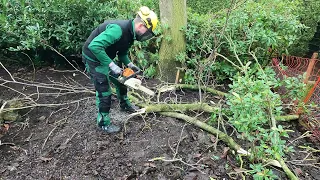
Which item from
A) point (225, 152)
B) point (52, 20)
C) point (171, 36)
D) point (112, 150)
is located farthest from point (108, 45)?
point (52, 20)

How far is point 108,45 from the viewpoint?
274 cm

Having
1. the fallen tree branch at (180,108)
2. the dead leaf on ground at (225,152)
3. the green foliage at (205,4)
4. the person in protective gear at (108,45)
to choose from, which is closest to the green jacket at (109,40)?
the person in protective gear at (108,45)

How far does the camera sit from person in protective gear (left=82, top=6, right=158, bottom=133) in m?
2.72

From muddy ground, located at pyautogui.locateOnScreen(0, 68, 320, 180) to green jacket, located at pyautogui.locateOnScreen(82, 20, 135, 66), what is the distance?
0.90 metres

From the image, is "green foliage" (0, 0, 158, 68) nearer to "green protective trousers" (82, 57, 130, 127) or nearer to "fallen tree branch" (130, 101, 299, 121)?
"fallen tree branch" (130, 101, 299, 121)

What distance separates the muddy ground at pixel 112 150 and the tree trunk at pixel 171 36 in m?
1.16

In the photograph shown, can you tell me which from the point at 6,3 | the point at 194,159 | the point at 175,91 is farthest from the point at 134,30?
the point at 6,3

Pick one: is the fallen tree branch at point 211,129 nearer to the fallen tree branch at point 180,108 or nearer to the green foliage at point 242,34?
the fallen tree branch at point 180,108

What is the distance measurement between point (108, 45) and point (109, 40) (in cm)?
5

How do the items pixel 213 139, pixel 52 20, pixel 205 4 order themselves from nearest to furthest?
pixel 213 139, pixel 52 20, pixel 205 4

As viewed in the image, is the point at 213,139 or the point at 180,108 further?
the point at 180,108

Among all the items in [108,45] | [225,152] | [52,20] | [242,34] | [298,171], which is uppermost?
[108,45]

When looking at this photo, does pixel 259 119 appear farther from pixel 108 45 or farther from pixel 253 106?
pixel 108 45

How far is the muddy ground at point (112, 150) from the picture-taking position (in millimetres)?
2744
